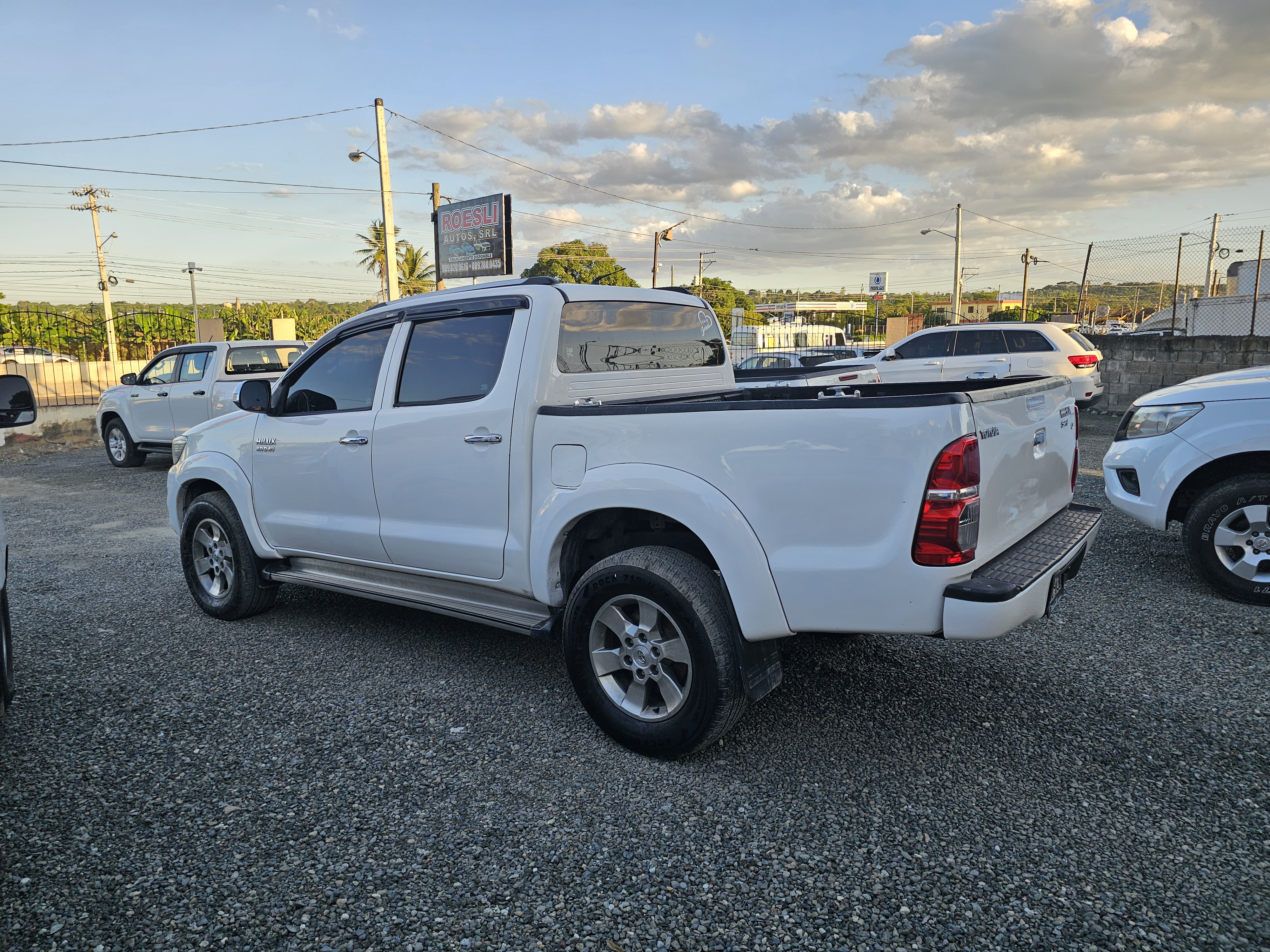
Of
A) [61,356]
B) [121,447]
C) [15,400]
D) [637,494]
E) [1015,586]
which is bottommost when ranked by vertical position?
[121,447]

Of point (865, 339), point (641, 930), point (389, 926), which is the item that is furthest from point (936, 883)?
point (865, 339)

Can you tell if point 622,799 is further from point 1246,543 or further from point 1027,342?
point 1027,342

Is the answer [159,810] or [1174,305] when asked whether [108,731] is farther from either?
[1174,305]

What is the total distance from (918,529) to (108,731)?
137 inches

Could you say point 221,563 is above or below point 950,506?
below

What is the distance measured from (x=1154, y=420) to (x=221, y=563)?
6158mm

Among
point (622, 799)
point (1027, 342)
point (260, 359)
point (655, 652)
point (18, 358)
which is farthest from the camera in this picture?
point (18, 358)

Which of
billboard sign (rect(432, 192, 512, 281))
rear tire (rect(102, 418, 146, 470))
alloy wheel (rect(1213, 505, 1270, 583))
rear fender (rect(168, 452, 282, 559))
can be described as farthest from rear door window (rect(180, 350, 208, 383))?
billboard sign (rect(432, 192, 512, 281))

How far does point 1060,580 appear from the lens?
3.21 m

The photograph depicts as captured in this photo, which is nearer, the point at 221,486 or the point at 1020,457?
the point at 1020,457

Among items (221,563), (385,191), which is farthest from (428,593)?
(385,191)

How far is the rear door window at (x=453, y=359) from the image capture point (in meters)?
3.89

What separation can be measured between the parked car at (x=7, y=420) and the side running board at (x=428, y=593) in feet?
4.79

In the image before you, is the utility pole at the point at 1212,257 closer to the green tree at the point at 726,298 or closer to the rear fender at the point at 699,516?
the rear fender at the point at 699,516
